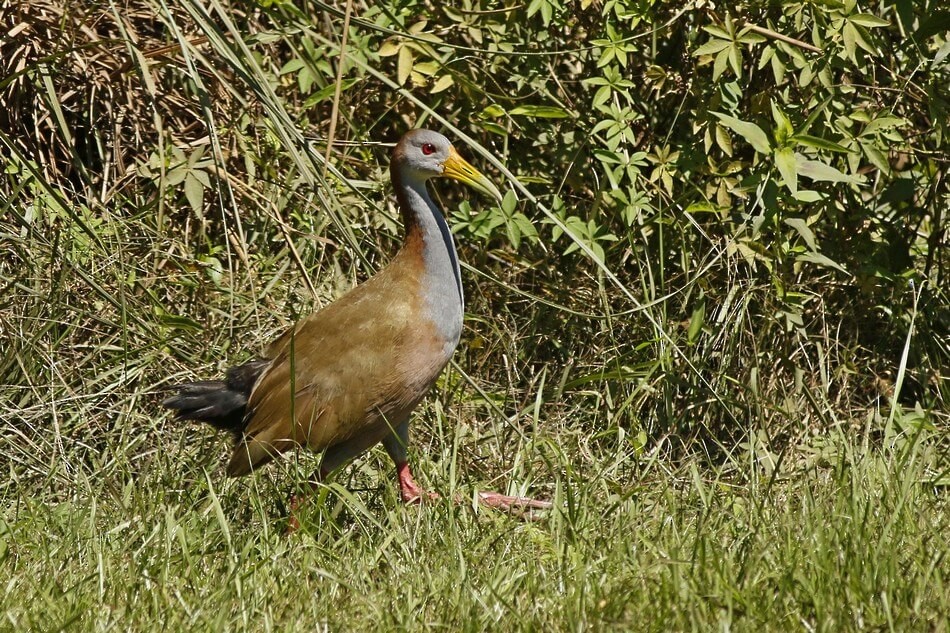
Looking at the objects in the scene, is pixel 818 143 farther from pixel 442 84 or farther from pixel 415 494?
pixel 415 494

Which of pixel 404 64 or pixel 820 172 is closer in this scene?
pixel 820 172

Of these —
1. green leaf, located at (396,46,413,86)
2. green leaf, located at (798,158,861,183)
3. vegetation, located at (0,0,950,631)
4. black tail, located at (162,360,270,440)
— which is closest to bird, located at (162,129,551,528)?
black tail, located at (162,360,270,440)

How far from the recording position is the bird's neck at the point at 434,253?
14.4ft

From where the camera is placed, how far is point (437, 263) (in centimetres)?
445

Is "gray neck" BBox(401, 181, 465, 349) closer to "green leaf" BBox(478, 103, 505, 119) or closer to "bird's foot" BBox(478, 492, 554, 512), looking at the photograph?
"bird's foot" BBox(478, 492, 554, 512)

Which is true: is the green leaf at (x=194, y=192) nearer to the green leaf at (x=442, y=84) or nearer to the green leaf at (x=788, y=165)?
the green leaf at (x=442, y=84)

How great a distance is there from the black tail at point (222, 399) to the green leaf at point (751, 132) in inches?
73.4

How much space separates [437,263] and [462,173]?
403mm

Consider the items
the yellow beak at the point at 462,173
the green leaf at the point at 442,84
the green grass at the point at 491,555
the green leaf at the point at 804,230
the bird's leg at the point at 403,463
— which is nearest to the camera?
the green grass at the point at 491,555

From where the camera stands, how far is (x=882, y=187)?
557 cm

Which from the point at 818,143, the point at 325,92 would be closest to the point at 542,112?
the point at 325,92

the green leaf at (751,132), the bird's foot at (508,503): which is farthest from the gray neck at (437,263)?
the green leaf at (751,132)

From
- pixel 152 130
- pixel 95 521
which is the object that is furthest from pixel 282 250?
pixel 95 521

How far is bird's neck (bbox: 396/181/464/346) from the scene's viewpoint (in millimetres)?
4379
